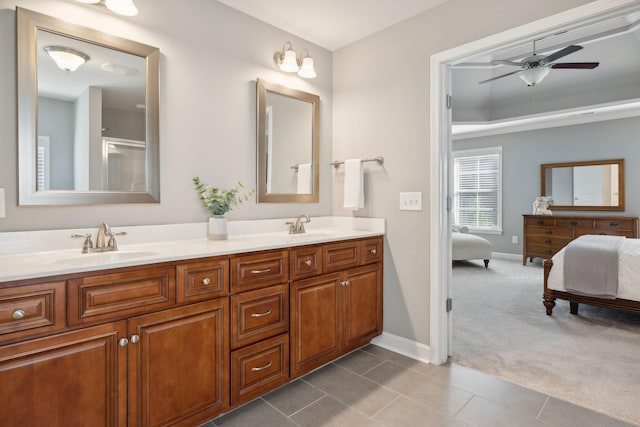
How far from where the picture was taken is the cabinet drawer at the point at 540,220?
5539 millimetres

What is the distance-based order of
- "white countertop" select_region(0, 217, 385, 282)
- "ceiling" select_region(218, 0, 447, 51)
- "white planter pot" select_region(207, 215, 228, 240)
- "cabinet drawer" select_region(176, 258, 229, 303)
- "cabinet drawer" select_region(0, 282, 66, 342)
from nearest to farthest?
"cabinet drawer" select_region(0, 282, 66, 342)
"white countertop" select_region(0, 217, 385, 282)
"cabinet drawer" select_region(176, 258, 229, 303)
"white planter pot" select_region(207, 215, 228, 240)
"ceiling" select_region(218, 0, 447, 51)

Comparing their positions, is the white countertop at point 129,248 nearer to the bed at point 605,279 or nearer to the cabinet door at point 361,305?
the cabinet door at point 361,305

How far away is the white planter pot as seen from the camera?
212cm

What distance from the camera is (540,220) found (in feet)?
18.5

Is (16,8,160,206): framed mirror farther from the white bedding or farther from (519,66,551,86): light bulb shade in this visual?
the white bedding

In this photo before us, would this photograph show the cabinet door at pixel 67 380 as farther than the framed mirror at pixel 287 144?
No

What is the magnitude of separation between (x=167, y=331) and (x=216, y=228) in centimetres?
76

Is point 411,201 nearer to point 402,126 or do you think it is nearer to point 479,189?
point 402,126

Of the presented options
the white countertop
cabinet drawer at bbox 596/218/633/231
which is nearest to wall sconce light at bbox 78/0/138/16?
the white countertop

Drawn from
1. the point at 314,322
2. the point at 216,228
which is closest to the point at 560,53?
the point at 314,322

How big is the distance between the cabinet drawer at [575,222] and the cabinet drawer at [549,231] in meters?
0.08

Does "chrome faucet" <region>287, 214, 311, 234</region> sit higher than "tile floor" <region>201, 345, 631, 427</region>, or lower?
higher

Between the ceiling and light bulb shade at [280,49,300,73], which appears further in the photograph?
light bulb shade at [280,49,300,73]

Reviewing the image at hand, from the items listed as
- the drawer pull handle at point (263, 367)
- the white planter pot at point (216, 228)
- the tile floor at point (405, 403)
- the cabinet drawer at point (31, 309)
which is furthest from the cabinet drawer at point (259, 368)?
the cabinet drawer at point (31, 309)
